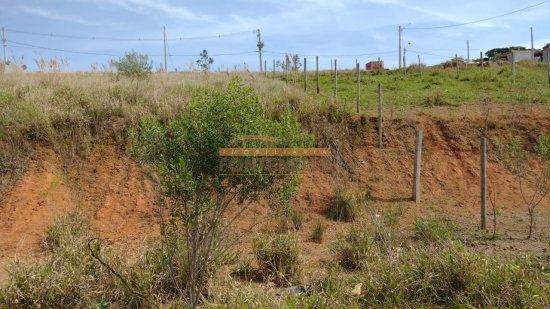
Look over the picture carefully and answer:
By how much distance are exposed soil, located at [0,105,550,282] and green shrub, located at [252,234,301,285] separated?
1.57 feet

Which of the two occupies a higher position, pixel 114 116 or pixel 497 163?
pixel 114 116

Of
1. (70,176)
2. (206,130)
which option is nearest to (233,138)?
(206,130)

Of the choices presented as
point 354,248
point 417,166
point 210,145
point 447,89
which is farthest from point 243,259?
point 447,89

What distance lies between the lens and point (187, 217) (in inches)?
150

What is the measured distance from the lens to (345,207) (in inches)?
330

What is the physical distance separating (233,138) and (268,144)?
12.0 inches

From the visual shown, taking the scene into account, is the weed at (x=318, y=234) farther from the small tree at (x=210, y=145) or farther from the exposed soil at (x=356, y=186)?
the small tree at (x=210, y=145)


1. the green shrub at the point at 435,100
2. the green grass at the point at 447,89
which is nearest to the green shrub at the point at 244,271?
the green grass at the point at 447,89

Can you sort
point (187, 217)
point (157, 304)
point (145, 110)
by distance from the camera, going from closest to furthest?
1. point (187, 217)
2. point (157, 304)
3. point (145, 110)

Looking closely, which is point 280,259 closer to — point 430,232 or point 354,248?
point 354,248

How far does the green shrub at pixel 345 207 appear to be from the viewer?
8312mm

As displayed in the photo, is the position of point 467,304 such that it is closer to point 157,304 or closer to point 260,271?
point 260,271

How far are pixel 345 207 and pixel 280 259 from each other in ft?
10.8

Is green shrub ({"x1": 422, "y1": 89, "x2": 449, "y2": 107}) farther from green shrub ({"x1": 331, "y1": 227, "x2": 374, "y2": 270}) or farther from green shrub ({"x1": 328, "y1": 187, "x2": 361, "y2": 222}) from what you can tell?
green shrub ({"x1": 331, "y1": 227, "x2": 374, "y2": 270})
